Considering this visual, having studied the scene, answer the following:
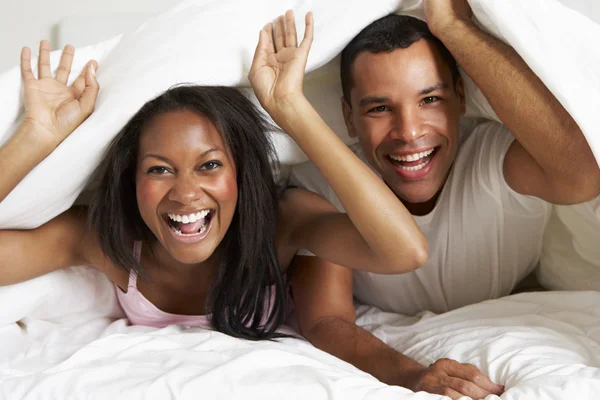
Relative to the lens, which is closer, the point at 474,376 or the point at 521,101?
the point at 474,376

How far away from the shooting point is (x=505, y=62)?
48.3 inches

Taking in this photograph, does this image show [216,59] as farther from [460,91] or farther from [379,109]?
[460,91]

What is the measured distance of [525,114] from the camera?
3.92 ft

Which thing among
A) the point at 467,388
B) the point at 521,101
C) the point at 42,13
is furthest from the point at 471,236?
the point at 42,13

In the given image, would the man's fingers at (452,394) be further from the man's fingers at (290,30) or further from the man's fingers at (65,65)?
the man's fingers at (65,65)

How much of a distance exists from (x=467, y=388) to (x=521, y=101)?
19.5 inches

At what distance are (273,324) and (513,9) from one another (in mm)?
732

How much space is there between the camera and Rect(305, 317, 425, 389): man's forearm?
118cm

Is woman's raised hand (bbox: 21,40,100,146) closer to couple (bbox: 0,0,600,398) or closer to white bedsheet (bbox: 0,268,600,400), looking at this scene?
couple (bbox: 0,0,600,398)

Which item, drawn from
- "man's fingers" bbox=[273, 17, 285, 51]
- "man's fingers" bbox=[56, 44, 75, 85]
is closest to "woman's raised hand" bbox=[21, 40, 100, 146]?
"man's fingers" bbox=[56, 44, 75, 85]

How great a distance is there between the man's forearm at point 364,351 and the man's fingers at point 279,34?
1.73ft

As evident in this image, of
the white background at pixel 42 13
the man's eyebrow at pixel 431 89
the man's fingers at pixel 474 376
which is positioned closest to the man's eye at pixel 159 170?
the man's eyebrow at pixel 431 89

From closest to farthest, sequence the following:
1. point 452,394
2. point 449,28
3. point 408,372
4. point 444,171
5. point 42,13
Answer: point 452,394, point 408,372, point 449,28, point 444,171, point 42,13

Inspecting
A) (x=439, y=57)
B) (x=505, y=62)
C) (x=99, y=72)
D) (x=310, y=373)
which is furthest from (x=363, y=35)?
(x=310, y=373)
